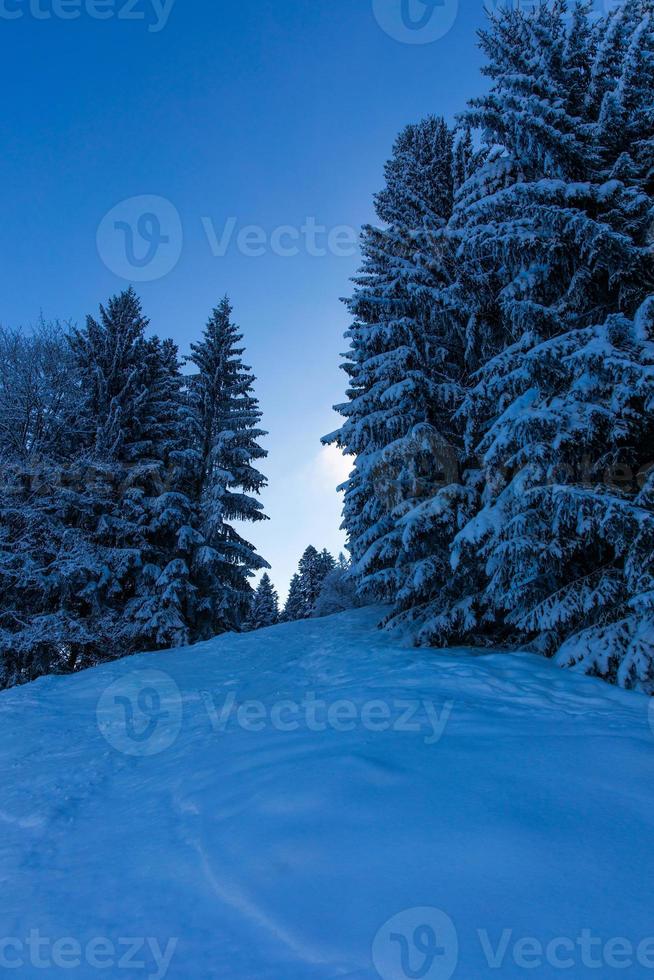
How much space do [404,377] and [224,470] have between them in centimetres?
780

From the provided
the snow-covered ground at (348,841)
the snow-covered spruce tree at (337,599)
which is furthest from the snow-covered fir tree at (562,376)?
the snow-covered spruce tree at (337,599)

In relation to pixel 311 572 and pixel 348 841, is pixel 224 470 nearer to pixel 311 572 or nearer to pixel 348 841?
pixel 348 841

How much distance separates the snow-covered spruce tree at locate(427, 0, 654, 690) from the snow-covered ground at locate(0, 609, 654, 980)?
1417 millimetres

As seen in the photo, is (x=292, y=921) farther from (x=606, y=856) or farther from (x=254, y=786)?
(x=606, y=856)

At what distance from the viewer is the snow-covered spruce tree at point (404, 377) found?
32.0 ft

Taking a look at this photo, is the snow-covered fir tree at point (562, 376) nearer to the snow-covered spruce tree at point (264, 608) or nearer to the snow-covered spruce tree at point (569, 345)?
the snow-covered spruce tree at point (569, 345)

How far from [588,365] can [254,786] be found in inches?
233

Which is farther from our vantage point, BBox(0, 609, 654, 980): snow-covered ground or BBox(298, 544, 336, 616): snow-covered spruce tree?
BBox(298, 544, 336, 616): snow-covered spruce tree

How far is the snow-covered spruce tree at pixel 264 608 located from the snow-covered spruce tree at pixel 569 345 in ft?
103

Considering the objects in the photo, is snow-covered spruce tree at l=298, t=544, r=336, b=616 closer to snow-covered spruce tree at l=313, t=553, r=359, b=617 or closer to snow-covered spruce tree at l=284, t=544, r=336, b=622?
snow-covered spruce tree at l=284, t=544, r=336, b=622

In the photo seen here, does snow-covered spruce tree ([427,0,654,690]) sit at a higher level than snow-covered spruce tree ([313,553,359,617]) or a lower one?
higher

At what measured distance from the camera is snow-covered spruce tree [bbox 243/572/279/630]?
38.8 meters

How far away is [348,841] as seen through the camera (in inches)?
104

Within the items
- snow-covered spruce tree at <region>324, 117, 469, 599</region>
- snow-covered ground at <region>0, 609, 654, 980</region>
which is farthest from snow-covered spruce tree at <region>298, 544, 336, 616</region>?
snow-covered ground at <region>0, 609, 654, 980</region>
